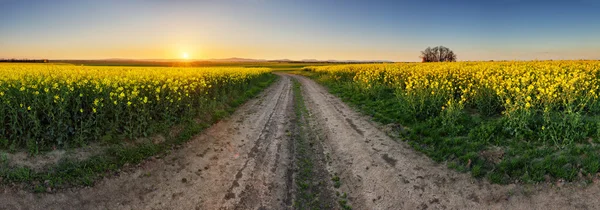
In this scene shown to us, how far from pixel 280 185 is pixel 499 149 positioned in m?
5.25

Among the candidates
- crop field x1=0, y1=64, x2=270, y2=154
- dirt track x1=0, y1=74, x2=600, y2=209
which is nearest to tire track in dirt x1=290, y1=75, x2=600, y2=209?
dirt track x1=0, y1=74, x2=600, y2=209

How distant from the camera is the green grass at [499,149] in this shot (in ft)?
19.1

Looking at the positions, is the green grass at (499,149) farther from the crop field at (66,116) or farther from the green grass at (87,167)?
the crop field at (66,116)

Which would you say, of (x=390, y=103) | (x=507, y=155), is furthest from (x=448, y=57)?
(x=507, y=155)

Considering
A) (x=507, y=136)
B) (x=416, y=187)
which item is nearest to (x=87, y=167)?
(x=416, y=187)

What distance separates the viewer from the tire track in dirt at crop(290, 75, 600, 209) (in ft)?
17.0

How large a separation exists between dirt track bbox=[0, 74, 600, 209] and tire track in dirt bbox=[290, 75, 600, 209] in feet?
0.05

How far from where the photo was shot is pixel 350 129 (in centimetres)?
1030

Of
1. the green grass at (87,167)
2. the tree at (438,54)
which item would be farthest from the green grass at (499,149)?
the tree at (438,54)

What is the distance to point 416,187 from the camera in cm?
605

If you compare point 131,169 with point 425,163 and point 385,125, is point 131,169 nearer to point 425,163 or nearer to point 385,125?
point 425,163

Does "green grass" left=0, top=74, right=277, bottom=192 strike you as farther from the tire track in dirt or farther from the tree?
the tree

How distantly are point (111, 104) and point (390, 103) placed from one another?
11.0 m

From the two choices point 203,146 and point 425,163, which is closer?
point 425,163
